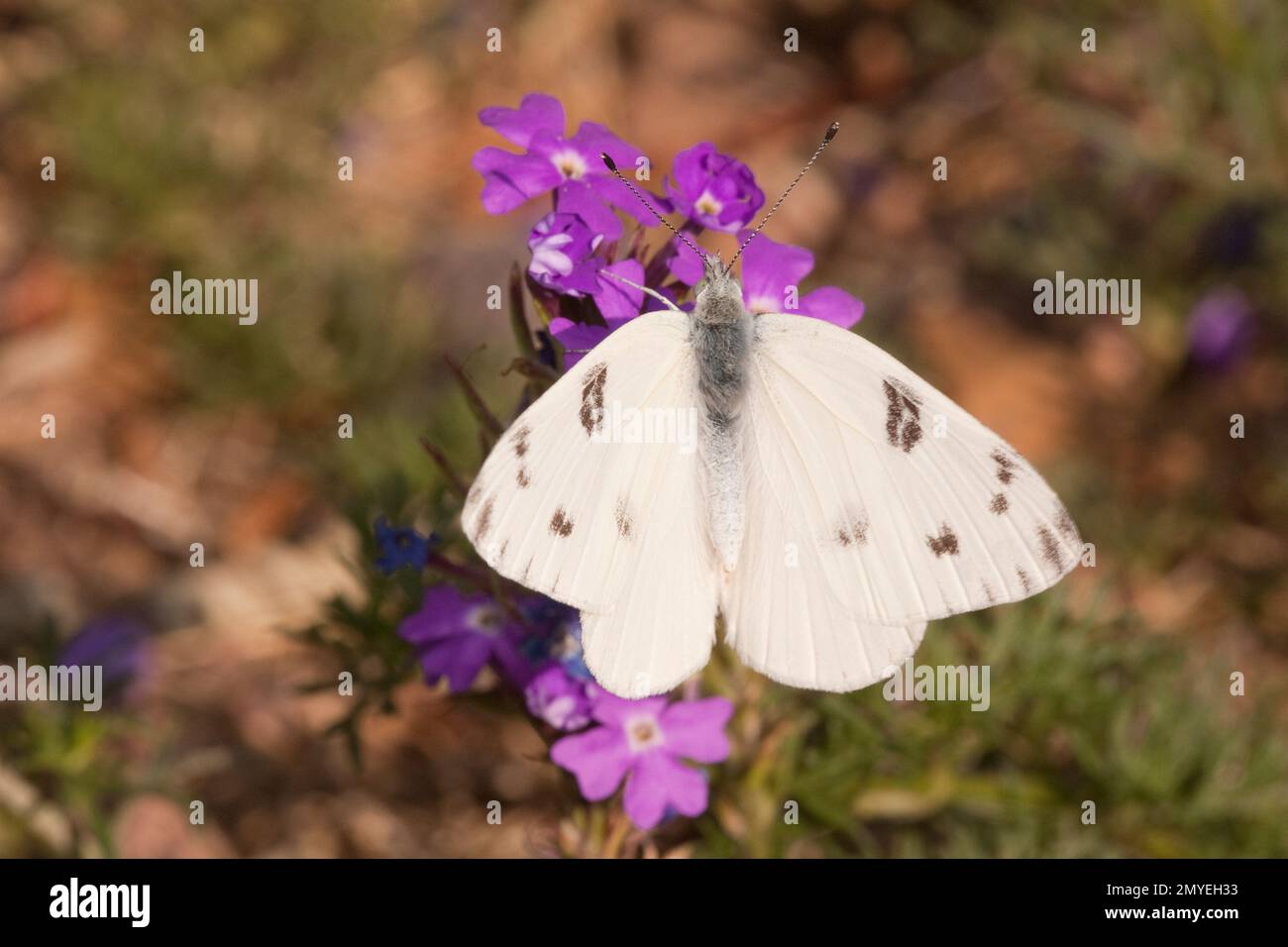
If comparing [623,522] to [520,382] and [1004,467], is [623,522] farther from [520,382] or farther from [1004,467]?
[520,382]

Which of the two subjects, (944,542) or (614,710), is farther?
(614,710)

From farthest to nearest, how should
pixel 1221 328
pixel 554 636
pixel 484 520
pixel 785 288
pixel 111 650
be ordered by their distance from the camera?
1. pixel 1221 328
2. pixel 111 650
3. pixel 785 288
4. pixel 554 636
5. pixel 484 520

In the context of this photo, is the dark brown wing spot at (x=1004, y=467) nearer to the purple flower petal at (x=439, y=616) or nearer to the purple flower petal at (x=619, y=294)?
the purple flower petal at (x=619, y=294)

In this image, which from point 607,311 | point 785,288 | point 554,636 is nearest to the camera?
point 607,311

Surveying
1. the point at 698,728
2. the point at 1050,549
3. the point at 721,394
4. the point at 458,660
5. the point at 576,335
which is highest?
the point at 576,335

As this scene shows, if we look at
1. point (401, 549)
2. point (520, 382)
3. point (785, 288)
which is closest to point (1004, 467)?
point (785, 288)

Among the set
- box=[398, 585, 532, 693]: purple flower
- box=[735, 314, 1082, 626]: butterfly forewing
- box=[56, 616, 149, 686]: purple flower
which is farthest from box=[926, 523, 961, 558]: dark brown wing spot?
box=[56, 616, 149, 686]: purple flower

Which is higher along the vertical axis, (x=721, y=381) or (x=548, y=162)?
(x=548, y=162)
